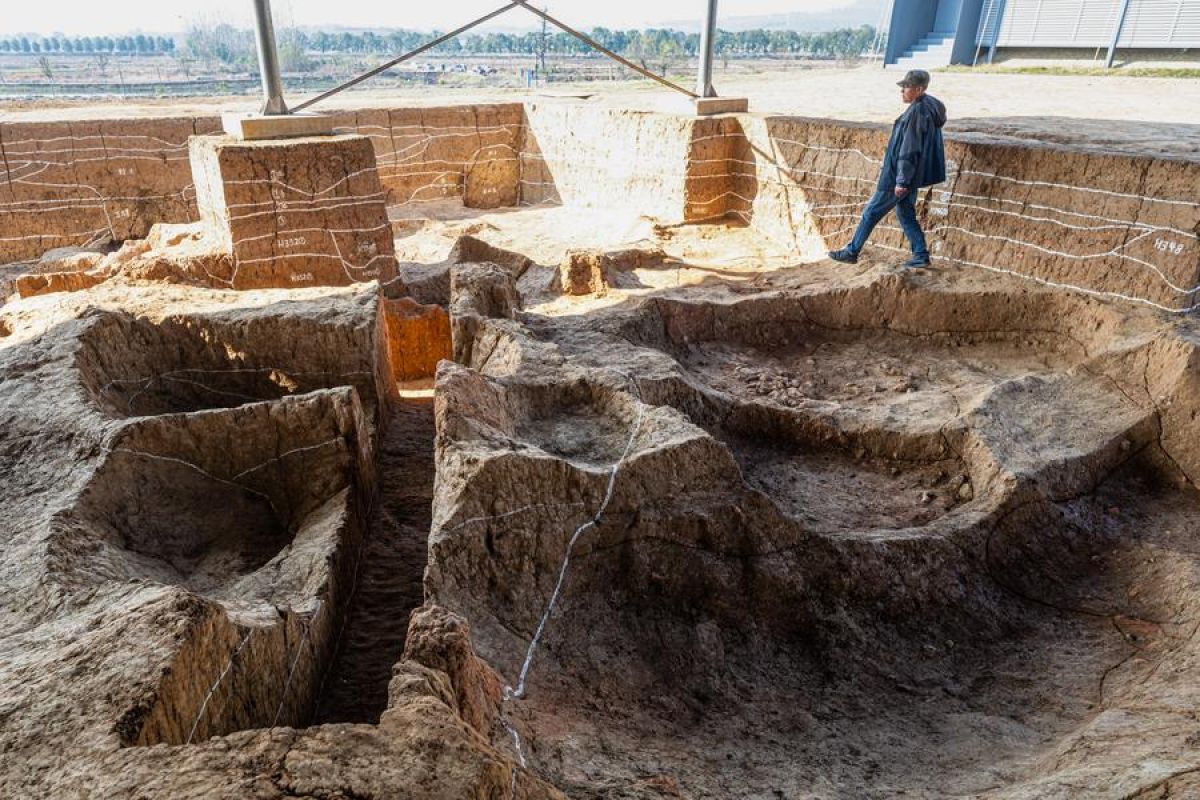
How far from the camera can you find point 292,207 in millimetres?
6906

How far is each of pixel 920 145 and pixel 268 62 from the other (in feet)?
17.5

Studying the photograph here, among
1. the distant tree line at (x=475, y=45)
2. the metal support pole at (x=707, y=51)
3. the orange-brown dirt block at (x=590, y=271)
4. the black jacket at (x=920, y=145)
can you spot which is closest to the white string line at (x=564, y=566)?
the orange-brown dirt block at (x=590, y=271)

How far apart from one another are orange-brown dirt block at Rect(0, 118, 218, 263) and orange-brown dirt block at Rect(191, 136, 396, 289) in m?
3.25

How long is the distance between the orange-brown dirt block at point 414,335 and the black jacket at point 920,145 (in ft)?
13.3

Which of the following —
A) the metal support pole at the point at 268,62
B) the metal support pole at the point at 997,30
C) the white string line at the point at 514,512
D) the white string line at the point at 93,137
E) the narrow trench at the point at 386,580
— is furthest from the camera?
the metal support pole at the point at 997,30

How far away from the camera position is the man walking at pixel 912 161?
607cm

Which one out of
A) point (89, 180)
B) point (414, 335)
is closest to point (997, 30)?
point (414, 335)

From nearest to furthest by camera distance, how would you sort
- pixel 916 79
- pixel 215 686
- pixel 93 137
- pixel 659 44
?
pixel 215 686 → pixel 916 79 → pixel 93 137 → pixel 659 44

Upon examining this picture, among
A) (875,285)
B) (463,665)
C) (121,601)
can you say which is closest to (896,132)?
(875,285)

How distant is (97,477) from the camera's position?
3.91m

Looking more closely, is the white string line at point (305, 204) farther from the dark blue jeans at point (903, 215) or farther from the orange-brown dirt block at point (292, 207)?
the dark blue jeans at point (903, 215)

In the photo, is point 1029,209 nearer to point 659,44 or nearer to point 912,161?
point 912,161

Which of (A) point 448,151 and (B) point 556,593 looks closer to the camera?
(B) point 556,593

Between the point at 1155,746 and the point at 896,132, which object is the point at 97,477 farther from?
the point at 896,132
